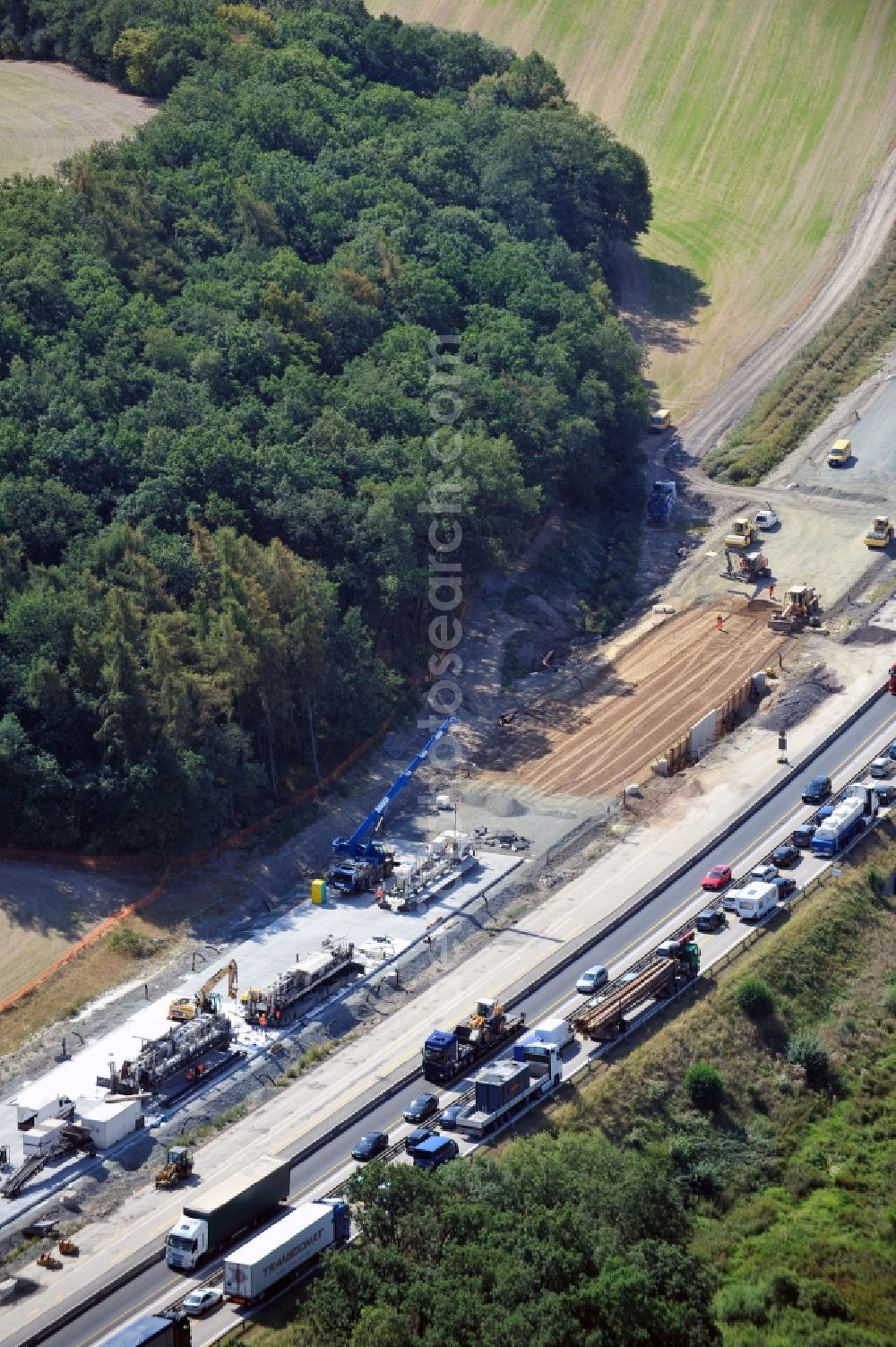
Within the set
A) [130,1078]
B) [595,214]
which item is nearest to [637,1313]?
[130,1078]

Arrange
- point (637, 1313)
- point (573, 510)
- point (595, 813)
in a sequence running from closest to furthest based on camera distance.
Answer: point (637, 1313) < point (595, 813) < point (573, 510)

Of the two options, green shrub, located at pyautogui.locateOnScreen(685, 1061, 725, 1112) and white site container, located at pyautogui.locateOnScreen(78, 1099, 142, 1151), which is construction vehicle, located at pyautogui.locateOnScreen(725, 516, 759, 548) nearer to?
green shrub, located at pyautogui.locateOnScreen(685, 1061, 725, 1112)

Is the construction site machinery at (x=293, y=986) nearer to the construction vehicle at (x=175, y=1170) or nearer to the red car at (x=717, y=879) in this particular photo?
the construction vehicle at (x=175, y=1170)

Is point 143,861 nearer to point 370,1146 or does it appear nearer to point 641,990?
point 641,990

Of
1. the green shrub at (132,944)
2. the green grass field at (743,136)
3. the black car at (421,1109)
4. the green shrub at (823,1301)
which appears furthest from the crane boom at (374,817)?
the green grass field at (743,136)

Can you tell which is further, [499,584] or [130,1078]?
[499,584]

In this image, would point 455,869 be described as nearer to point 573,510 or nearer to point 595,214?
point 573,510
